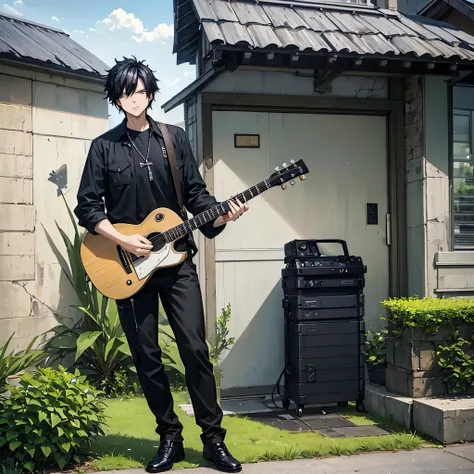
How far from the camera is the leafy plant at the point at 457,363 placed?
4723 millimetres

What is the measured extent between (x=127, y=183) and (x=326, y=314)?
2227 millimetres

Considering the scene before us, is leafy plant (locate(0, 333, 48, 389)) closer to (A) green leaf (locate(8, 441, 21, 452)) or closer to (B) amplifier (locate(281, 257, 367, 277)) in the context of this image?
(A) green leaf (locate(8, 441, 21, 452))

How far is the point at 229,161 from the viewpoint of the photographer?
591cm

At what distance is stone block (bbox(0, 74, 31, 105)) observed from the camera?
6.03 metres

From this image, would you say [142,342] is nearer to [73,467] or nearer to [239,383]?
[73,467]

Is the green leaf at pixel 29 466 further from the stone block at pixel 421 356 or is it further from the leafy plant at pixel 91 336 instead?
the stone block at pixel 421 356

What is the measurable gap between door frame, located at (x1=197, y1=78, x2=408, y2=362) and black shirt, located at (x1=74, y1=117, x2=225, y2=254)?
73.2 inches

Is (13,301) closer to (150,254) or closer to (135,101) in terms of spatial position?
(150,254)

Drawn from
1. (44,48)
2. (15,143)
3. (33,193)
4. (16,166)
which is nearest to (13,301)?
(33,193)

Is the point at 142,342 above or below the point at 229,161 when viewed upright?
below

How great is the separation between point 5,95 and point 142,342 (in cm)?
332

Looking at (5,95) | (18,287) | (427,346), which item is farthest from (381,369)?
(5,95)

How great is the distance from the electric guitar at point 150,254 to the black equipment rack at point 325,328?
1617 mm

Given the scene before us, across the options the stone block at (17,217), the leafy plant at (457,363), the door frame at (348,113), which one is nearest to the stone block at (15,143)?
the stone block at (17,217)
